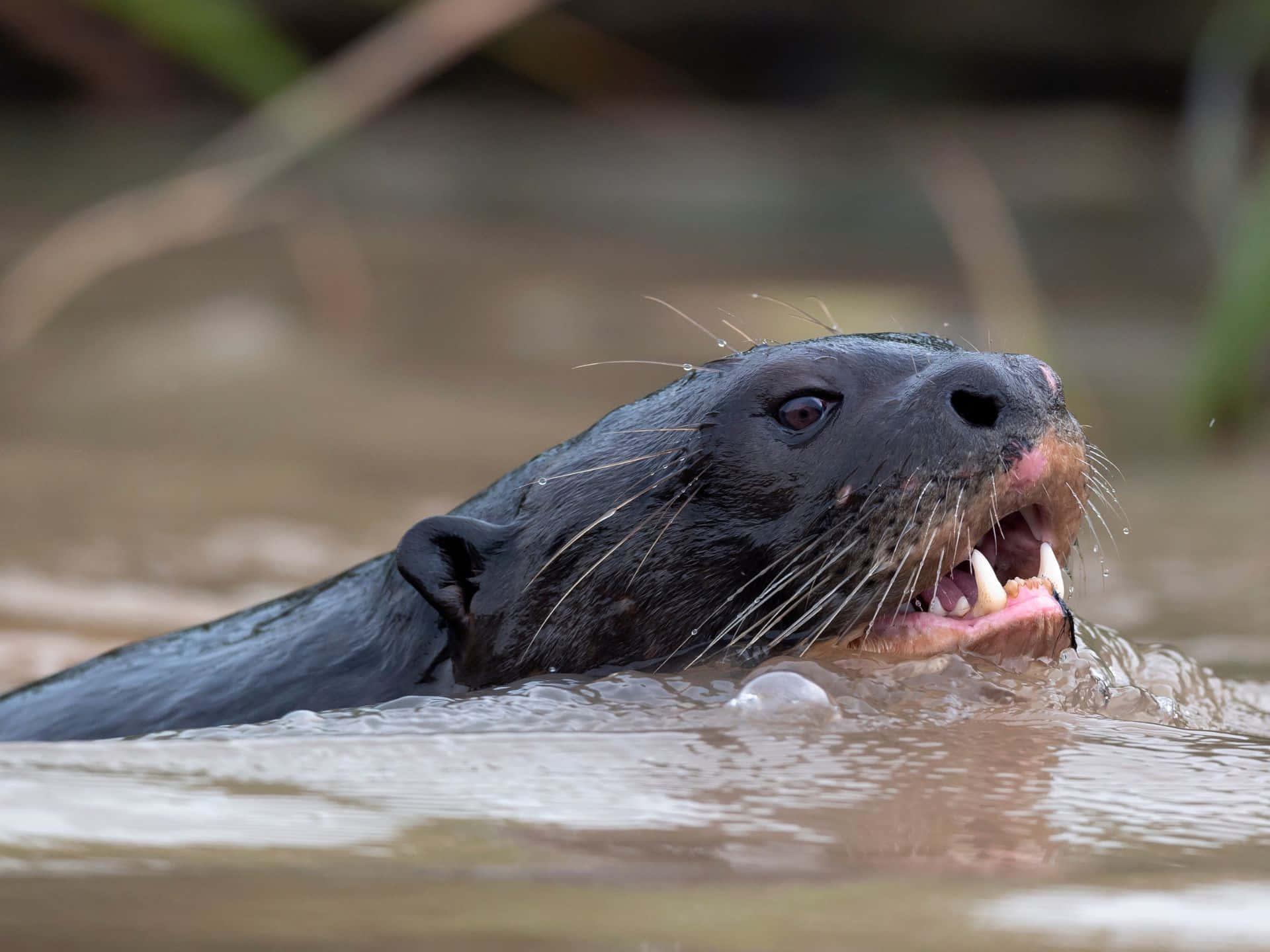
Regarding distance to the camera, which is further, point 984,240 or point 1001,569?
point 984,240

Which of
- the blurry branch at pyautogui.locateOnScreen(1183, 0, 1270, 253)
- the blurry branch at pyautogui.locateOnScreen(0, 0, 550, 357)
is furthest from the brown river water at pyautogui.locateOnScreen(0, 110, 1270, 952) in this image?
the blurry branch at pyautogui.locateOnScreen(1183, 0, 1270, 253)

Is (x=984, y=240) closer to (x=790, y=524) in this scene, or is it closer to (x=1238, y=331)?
(x=1238, y=331)

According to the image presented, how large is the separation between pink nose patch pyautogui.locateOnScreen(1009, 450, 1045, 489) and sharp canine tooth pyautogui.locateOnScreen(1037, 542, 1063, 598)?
11cm

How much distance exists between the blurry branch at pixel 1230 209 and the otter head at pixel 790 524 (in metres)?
2.98

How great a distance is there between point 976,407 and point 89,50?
6.66 metres

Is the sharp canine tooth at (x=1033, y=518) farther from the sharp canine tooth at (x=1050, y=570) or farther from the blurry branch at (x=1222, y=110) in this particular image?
the blurry branch at (x=1222, y=110)

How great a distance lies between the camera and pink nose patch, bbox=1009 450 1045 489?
222 centimetres

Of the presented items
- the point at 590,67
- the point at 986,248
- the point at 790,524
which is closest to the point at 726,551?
the point at 790,524

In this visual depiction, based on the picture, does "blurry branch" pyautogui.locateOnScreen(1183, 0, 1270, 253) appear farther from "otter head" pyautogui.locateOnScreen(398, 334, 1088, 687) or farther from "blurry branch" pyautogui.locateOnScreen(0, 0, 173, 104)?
"blurry branch" pyautogui.locateOnScreen(0, 0, 173, 104)

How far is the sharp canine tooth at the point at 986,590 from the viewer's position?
A: 7.27 ft

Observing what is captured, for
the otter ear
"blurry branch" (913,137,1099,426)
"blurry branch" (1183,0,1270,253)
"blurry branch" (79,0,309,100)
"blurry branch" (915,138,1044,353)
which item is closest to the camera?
the otter ear

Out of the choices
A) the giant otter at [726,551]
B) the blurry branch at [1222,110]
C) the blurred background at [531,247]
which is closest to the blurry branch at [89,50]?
the blurred background at [531,247]

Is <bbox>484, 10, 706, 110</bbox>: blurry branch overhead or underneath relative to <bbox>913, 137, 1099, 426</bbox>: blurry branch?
overhead

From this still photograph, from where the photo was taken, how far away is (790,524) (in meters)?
2.35
